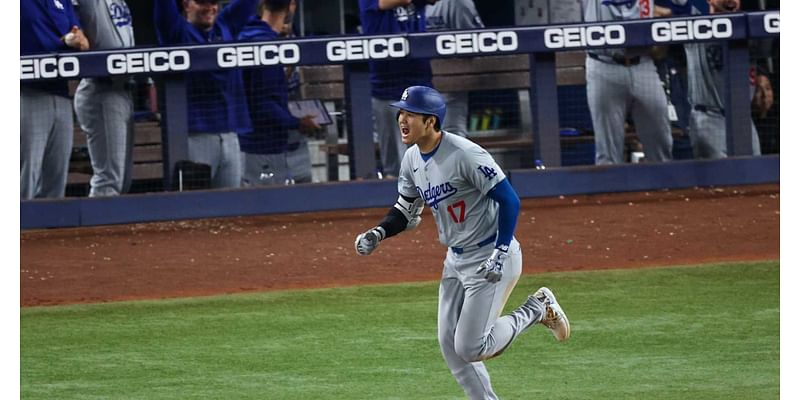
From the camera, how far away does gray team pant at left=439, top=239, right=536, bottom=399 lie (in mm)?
5762

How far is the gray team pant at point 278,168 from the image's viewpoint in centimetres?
1223

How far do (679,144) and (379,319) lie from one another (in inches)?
238

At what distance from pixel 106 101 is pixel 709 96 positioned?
5568mm

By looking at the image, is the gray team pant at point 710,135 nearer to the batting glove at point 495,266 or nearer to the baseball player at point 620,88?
the baseball player at point 620,88

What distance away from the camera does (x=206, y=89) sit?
1201cm

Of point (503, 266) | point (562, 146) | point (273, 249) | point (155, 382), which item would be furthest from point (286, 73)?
point (503, 266)

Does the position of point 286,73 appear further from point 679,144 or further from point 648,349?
point 648,349

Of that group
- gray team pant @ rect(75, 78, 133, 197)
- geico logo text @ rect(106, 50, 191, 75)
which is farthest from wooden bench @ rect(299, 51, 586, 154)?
gray team pant @ rect(75, 78, 133, 197)

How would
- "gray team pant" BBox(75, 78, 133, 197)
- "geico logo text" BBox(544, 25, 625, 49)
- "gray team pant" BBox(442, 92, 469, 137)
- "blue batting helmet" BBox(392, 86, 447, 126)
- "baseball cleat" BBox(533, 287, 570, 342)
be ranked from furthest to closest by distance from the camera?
"gray team pant" BBox(442, 92, 469, 137) < "geico logo text" BBox(544, 25, 625, 49) < "gray team pant" BBox(75, 78, 133, 197) < "baseball cleat" BBox(533, 287, 570, 342) < "blue batting helmet" BBox(392, 86, 447, 126)

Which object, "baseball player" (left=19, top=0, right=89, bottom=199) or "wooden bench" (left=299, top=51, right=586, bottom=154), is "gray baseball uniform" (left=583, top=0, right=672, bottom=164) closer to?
"wooden bench" (left=299, top=51, right=586, bottom=154)

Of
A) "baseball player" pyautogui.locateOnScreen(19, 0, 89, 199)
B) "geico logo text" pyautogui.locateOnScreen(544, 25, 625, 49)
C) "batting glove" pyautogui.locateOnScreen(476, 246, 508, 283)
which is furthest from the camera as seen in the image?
"geico logo text" pyautogui.locateOnScreen(544, 25, 625, 49)

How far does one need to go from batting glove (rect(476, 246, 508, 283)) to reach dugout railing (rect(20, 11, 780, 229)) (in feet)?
20.9

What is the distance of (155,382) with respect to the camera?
6.94 m

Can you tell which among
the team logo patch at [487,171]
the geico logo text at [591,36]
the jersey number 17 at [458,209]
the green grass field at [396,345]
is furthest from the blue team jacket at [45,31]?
the team logo patch at [487,171]
